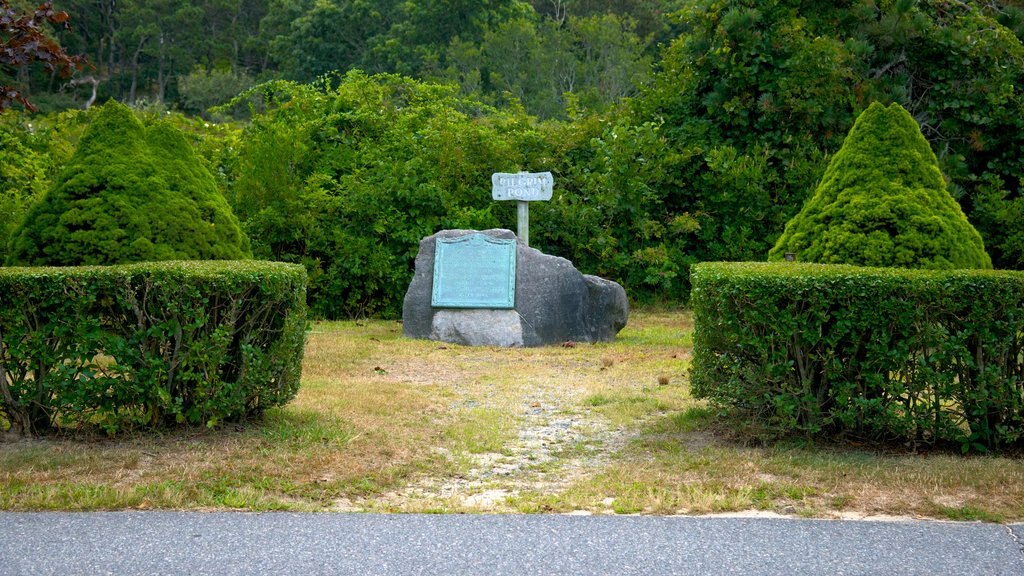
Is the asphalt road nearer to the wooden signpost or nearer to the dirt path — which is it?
the dirt path

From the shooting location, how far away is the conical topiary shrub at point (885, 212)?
7816 millimetres

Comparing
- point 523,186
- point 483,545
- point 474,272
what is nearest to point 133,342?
point 483,545

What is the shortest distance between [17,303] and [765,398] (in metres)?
4.48

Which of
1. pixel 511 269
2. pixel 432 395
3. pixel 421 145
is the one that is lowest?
pixel 432 395

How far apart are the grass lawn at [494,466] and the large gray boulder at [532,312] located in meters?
2.86

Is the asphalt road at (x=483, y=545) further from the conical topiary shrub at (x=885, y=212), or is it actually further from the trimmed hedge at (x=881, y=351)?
the conical topiary shrub at (x=885, y=212)

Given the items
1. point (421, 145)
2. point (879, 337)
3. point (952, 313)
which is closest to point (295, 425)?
point (879, 337)

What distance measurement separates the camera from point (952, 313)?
550 cm

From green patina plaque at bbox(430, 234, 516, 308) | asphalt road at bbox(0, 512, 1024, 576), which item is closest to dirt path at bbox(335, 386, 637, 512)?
asphalt road at bbox(0, 512, 1024, 576)

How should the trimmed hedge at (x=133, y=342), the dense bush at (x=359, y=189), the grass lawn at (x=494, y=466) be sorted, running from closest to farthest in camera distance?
the grass lawn at (x=494, y=466) < the trimmed hedge at (x=133, y=342) < the dense bush at (x=359, y=189)

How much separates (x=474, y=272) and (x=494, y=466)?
17.6 ft

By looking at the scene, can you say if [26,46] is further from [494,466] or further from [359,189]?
[359,189]

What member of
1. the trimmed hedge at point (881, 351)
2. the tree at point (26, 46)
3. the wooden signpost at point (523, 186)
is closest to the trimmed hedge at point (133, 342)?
the tree at point (26, 46)

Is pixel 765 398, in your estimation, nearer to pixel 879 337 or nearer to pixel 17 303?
pixel 879 337
